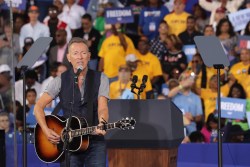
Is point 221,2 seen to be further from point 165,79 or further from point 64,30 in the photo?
point 64,30

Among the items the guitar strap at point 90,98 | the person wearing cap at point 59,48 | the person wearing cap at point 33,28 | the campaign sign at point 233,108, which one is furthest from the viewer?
the person wearing cap at point 33,28

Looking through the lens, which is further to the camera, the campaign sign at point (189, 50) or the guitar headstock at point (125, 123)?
the campaign sign at point (189, 50)

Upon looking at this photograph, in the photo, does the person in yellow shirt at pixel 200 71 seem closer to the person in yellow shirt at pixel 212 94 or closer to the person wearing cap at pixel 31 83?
the person in yellow shirt at pixel 212 94

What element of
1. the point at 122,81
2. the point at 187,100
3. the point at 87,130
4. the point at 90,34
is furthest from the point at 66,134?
the point at 90,34

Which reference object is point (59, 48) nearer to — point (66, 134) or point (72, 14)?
point (72, 14)

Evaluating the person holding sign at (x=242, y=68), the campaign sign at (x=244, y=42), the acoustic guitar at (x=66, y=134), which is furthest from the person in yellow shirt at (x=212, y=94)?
the acoustic guitar at (x=66, y=134)

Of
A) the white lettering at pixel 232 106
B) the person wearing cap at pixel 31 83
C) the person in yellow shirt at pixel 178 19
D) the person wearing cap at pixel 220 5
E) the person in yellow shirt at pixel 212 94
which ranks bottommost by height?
the white lettering at pixel 232 106

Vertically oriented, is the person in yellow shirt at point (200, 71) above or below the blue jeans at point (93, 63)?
below

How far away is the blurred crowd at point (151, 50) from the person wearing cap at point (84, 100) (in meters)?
4.34

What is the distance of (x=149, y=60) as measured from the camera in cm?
1361

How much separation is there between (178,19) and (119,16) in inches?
42.0

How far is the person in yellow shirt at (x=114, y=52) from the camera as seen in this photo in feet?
44.9

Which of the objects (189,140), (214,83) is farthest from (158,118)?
(214,83)

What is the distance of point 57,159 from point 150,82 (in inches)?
239
